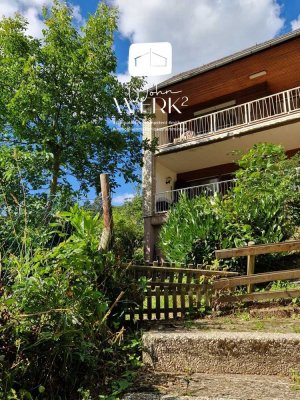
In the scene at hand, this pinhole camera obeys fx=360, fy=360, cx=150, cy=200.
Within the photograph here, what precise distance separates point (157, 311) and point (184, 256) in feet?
11.0

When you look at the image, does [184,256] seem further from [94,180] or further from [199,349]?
[94,180]

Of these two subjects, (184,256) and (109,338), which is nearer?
(109,338)

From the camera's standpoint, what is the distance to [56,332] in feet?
8.40

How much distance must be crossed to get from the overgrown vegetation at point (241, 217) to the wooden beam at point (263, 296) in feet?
6.68

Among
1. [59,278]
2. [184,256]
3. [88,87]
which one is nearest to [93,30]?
[88,87]

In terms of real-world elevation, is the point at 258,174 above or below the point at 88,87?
below

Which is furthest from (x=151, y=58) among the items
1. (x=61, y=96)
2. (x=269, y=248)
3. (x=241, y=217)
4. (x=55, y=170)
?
(x=269, y=248)

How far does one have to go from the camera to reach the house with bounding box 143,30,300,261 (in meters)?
13.3

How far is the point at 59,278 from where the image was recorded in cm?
283

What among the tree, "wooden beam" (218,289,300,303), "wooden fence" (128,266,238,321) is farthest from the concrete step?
the tree

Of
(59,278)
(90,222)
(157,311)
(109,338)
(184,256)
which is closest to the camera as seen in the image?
(59,278)

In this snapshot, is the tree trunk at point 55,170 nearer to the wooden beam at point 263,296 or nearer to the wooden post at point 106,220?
the wooden post at point 106,220

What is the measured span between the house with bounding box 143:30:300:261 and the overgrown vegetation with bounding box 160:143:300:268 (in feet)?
11.9

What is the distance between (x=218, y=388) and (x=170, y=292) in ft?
6.25
